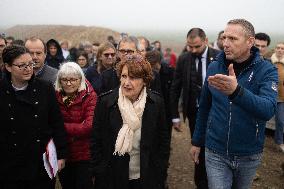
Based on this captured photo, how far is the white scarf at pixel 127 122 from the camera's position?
3.22 meters

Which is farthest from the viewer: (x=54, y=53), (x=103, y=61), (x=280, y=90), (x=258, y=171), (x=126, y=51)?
(x=54, y=53)

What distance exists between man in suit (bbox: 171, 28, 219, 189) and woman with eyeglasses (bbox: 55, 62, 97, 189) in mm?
1848

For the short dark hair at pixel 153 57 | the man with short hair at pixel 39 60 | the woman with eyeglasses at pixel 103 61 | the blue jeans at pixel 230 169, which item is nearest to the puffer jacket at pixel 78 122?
the man with short hair at pixel 39 60

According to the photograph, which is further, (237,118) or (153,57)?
(153,57)

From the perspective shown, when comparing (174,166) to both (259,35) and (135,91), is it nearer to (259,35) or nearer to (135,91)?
(259,35)

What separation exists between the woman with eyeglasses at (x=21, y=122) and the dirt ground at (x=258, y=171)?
3082 millimetres

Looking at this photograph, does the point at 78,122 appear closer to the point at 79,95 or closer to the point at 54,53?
the point at 79,95

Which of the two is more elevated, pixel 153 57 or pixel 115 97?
pixel 153 57

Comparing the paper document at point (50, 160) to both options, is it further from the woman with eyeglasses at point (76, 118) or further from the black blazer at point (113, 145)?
the black blazer at point (113, 145)

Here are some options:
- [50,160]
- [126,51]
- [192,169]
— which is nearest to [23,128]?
[50,160]

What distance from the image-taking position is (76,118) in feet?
13.6

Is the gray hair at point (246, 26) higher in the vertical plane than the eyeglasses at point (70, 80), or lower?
higher

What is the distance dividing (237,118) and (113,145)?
4.03 ft

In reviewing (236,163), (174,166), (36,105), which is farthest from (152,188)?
(174,166)
